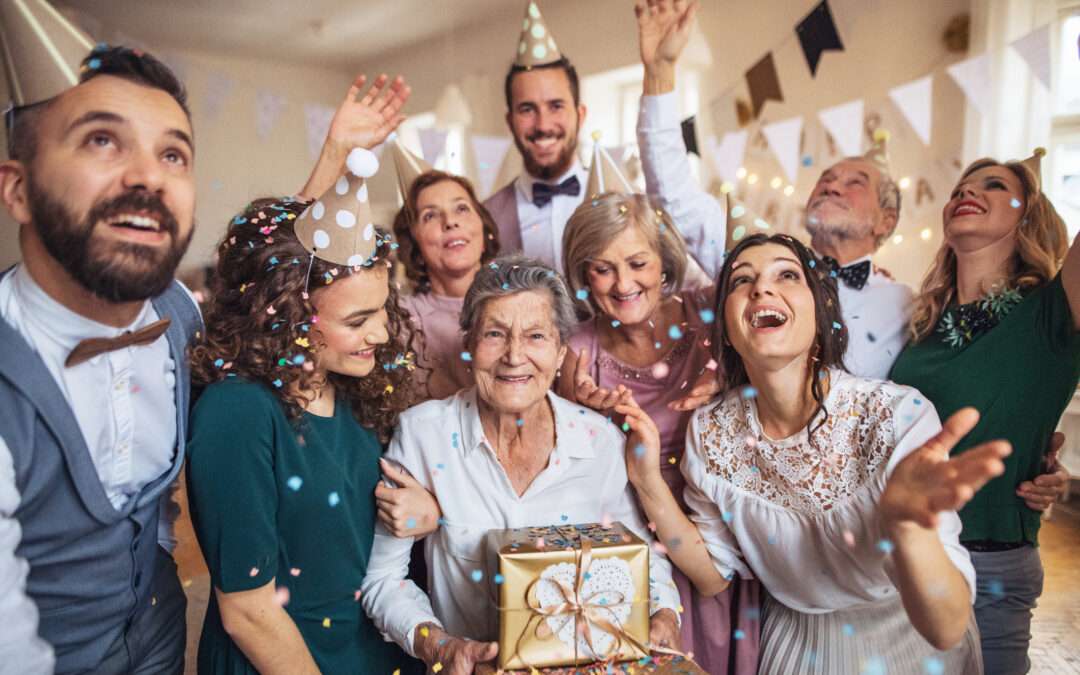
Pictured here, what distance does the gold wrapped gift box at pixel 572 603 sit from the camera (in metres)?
1.29

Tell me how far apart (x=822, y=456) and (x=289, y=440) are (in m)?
1.09

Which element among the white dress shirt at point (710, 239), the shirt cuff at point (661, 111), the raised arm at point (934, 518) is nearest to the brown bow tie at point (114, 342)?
the raised arm at point (934, 518)

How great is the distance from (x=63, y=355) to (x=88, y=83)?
1.38 feet

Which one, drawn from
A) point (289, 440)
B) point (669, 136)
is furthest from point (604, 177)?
point (289, 440)

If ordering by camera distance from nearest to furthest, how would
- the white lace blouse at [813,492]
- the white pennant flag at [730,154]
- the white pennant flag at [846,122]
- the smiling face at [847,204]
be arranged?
1. the white lace blouse at [813,492]
2. the smiling face at [847,204]
3. the white pennant flag at [846,122]
4. the white pennant flag at [730,154]

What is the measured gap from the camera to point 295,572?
1.42 meters

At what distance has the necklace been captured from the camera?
1688 mm

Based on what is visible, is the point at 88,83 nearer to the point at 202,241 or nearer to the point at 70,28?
the point at 70,28

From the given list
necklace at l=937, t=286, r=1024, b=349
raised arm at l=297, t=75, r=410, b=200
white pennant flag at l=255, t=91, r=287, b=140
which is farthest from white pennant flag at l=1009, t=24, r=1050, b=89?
white pennant flag at l=255, t=91, r=287, b=140

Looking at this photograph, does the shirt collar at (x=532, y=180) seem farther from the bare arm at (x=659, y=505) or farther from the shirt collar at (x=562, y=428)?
the bare arm at (x=659, y=505)

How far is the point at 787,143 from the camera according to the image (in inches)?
149

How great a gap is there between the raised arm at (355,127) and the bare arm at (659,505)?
2.96 feet

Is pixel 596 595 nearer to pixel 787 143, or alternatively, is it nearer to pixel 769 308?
pixel 769 308

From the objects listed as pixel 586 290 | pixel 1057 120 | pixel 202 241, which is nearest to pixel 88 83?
pixel 586 290
